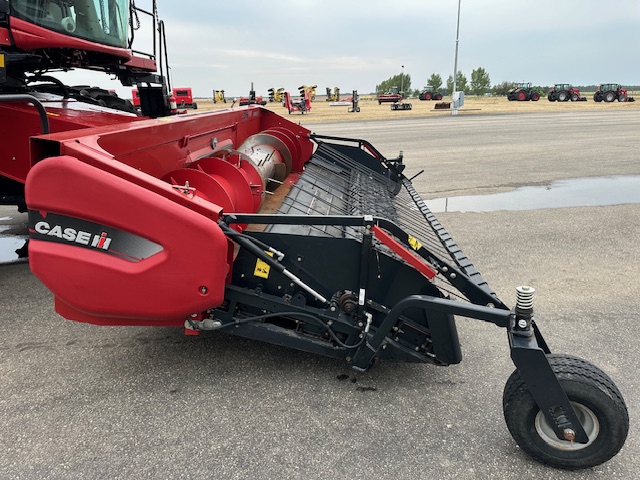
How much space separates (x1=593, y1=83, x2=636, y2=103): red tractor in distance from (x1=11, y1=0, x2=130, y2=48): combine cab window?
46.5m

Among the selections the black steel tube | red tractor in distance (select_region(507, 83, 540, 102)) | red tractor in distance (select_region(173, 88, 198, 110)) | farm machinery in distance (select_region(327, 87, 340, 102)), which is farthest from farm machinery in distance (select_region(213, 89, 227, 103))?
the black steel tube

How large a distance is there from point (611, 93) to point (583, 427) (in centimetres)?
4809

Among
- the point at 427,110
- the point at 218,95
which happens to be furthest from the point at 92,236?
the point at 218,95

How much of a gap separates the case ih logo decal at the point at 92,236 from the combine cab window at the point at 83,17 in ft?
7.54

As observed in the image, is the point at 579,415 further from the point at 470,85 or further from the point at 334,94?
the point at 470,85

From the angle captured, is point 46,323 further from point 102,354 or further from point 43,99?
point 43,99

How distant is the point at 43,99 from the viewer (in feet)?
13.8

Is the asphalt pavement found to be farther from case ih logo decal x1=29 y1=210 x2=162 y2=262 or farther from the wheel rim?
case ih logo decal x1=29 y1=210 x2=162 y2=262

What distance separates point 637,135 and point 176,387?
649 inches

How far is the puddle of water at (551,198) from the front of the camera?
6211mm

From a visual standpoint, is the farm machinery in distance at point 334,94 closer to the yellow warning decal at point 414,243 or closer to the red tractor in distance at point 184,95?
the red tractor in distance at point 184,95

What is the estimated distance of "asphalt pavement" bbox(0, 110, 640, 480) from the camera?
2006 mm

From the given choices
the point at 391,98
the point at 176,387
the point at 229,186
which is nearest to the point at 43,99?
the point at 229,186

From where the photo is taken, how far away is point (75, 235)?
6.99 feet
